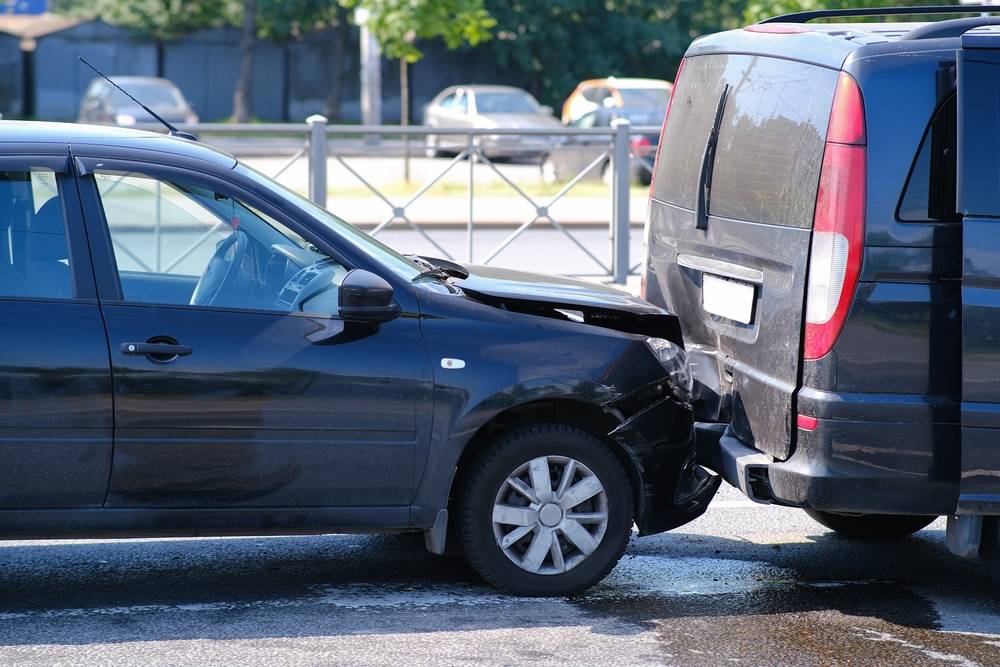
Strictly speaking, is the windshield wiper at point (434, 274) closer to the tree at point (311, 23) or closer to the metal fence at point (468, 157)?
the metal fence at point (468, 157)

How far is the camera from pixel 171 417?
441 cm

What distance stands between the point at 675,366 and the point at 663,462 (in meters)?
0.36

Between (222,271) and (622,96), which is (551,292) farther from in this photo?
(622,96)

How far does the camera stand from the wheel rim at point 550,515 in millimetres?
4734

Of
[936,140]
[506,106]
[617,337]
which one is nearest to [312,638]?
[617,337]

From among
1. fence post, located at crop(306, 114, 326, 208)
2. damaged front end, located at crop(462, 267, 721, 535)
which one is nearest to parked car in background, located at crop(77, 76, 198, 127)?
fence post, located at crop(306, 114, 326, 208)

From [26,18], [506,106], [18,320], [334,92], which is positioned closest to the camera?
[18,320]

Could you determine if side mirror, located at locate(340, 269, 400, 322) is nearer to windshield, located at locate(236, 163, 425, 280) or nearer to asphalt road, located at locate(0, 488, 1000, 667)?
windshield, located at locate(236, 163, 425, 280)

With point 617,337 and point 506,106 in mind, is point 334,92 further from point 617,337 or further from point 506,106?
point 617,337

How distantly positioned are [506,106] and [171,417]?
25790 mm

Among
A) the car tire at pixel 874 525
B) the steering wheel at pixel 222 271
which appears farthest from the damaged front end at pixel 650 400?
the car tire at pixel 874 525

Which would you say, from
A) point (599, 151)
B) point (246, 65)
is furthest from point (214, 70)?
point (599, 151)

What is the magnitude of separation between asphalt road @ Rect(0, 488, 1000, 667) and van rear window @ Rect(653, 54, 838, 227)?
55.0 inches

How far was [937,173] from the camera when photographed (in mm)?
4414
